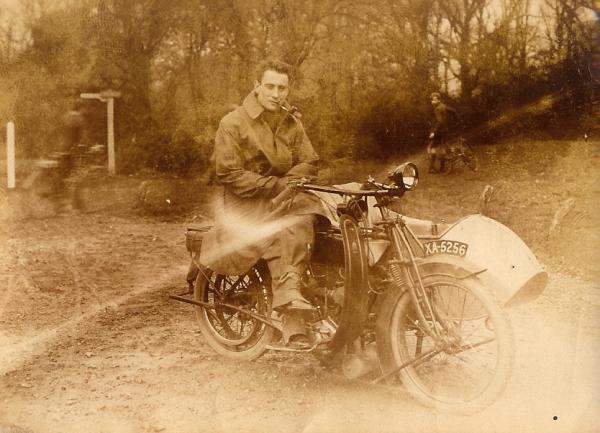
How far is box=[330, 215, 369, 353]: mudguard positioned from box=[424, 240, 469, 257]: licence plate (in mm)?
342

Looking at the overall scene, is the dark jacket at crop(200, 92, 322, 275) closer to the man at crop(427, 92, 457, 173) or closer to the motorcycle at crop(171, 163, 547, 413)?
the motorcycle at crop(171, 163, 547, 413)

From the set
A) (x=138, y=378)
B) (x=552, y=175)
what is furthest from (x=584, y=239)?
(x=138, y=378)

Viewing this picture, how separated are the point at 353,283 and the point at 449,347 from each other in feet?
1.93

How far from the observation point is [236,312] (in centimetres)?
427

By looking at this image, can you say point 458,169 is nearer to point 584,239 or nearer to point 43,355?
point 584,239

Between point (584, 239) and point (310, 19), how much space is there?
2.34m

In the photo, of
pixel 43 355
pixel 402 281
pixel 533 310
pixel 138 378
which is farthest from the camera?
pixel 533 310

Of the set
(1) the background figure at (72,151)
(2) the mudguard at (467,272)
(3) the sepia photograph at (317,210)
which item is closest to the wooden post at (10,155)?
(3) the sepia photograph at (317,210)

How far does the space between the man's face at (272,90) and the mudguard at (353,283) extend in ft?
3.00

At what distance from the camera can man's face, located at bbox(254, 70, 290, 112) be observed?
3.99 metres

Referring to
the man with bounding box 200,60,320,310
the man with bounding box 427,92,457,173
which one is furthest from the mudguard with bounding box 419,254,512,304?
the man with bounding box 427,92,457,173

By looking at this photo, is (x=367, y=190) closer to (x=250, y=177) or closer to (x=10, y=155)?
(x=250, y=177)

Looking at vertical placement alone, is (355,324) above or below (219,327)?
above

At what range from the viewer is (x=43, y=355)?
4.27 m
